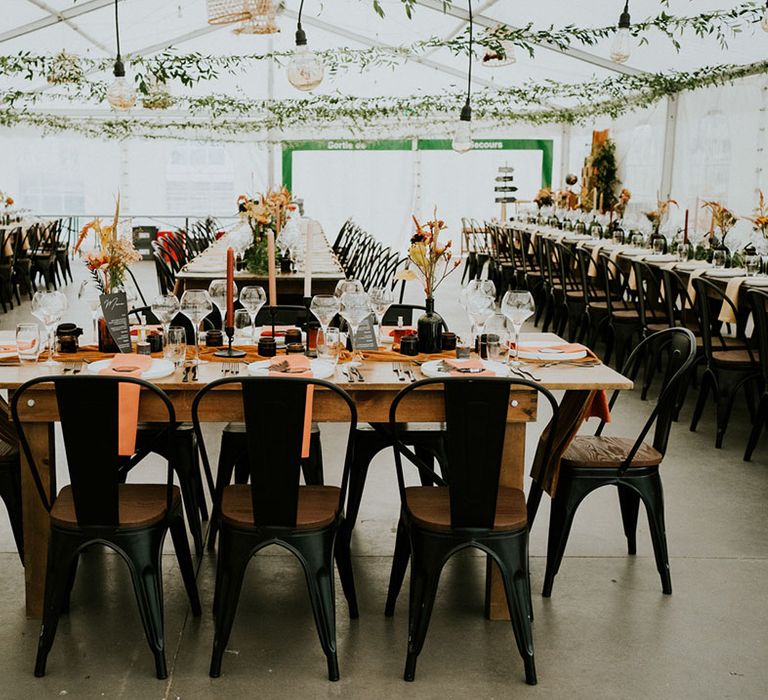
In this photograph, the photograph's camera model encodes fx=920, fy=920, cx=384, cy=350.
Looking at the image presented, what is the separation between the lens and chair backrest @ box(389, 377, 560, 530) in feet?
8.29

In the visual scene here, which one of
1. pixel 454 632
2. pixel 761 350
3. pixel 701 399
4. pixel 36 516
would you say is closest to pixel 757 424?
pixel 761 350

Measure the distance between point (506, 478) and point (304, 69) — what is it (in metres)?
3.29

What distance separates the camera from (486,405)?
2.54m

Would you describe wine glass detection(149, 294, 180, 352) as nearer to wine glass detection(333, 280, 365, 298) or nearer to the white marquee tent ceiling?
wine glass detection(333, 280, 365, 298)

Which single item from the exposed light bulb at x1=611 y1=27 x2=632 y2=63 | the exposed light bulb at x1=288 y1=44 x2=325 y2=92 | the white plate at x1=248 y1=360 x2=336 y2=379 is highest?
the exposed light bulb at x1=611 y1=27 x2=632 y2=63

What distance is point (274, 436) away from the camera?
2523 mm

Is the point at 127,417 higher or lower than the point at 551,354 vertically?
lower

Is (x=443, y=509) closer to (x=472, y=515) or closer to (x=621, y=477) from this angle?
(x=472, y=515)

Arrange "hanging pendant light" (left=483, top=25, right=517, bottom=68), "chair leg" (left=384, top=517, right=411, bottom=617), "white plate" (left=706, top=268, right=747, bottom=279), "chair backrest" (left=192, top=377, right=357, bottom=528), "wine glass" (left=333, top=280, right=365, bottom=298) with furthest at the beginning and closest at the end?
"hanging pendant light" (left=483, top=25, right=517, bottom=68) → "white plate" (left=706, top=268, right=747, bottom=279) → "wine glass" (left=333, top=280, right=365, bottom=298) → "chair leg" (left=384, top=517, right=411, bottom=617) → "chair backrest" (left=192, top=377, right=357, bottom=528)

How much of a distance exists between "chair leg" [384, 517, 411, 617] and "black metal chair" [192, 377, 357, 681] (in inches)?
Answer: 11.3

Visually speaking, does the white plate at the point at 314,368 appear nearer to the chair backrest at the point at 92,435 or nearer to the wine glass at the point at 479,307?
the chair backrest at the point at 92,435

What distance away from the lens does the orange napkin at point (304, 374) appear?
Result: 2.60 metres

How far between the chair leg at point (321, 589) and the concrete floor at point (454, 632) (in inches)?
3.5

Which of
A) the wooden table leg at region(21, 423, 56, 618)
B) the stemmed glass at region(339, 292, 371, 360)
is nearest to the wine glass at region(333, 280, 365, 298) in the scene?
the stemmed glass at region(339, 292, 371, 360)
